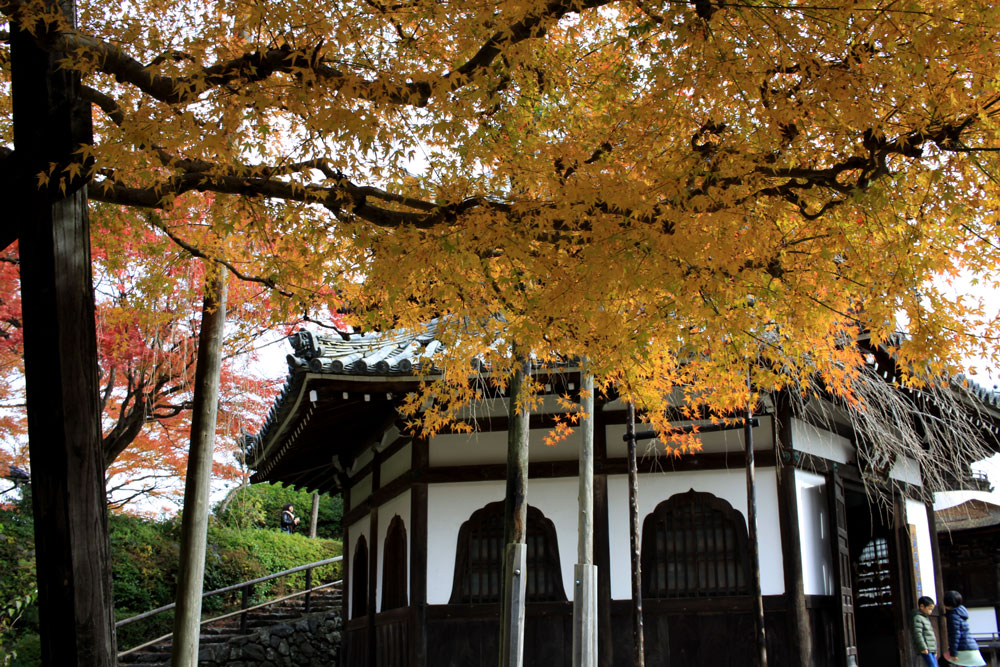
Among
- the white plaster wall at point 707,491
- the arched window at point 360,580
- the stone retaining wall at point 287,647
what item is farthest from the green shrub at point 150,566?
the white plaster wall at point 707,491

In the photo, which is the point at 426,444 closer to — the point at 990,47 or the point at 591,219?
the point at 591,219

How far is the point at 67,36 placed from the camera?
4.96 m

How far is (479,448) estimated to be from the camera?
35.6 feet

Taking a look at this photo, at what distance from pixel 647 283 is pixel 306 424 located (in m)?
7.16

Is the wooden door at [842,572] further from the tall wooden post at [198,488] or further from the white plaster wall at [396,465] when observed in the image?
the tall wooden post at [198,488]

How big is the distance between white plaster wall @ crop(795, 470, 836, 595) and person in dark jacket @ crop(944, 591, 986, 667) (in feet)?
4.33

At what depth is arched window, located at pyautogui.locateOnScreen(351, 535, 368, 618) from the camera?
43.9 feet

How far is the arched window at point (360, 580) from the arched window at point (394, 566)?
53.9 inches

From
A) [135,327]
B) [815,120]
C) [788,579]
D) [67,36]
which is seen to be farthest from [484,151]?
[135,327]

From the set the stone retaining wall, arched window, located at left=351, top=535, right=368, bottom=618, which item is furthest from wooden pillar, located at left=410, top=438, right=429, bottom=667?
the stone retaining wall

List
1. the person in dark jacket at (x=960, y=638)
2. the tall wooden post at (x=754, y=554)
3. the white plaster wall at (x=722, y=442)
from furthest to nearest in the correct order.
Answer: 1. the white plaster wall at (x=722, y=442)
2. the person in dark jacket at (x=960, y=638)
3. the tall wooden post at (x=754, y=554)

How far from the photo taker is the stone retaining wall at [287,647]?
49.8 ft

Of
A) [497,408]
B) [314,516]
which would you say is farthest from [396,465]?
[314,516]

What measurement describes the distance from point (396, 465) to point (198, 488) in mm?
3820
